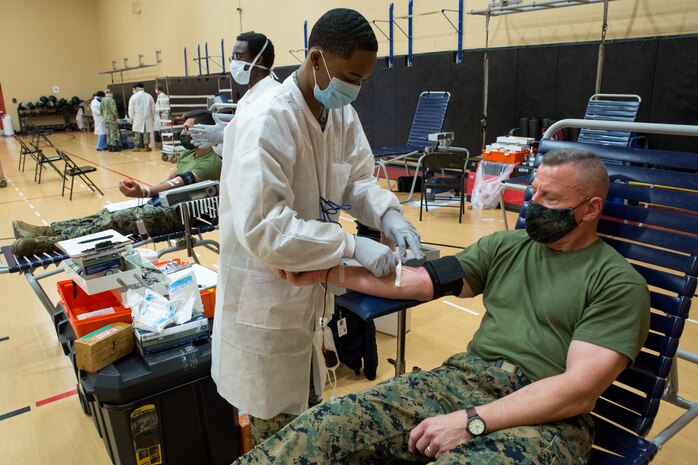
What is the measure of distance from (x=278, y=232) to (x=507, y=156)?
14.2 ft

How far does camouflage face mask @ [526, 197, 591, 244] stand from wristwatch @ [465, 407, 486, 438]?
1.68 feet

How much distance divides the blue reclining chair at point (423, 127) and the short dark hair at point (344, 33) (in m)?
4.34

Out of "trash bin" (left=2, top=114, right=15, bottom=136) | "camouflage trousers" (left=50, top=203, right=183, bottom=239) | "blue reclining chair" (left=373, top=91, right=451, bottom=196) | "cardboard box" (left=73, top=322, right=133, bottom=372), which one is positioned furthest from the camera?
"trash bin" (left=2, top=114, right=15, bottom=136)

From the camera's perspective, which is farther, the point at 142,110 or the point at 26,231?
the point at 142,110

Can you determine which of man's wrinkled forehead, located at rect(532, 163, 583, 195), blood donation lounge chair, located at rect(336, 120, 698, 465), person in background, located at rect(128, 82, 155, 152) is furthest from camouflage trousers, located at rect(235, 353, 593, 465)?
person in background, located at rect(128, 82, 155, 152)

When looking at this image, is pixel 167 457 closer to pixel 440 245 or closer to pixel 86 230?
pixel 86 230

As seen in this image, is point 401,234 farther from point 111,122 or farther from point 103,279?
point 111,122

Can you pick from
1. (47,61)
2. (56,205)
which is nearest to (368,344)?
(56,205)

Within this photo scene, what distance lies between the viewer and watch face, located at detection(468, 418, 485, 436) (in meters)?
1.13

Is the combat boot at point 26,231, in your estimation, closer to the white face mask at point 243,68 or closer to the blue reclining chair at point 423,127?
the white face mask at point 243,68

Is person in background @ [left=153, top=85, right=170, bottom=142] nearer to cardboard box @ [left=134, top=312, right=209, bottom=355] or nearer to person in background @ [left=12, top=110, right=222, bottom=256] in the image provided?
person in background @ [left=12, top=110, right=222, bottom=256]

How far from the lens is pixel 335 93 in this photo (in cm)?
122

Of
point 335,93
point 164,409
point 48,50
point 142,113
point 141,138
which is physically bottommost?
point 164,409

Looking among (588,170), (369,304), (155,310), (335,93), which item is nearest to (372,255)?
(369,304)
